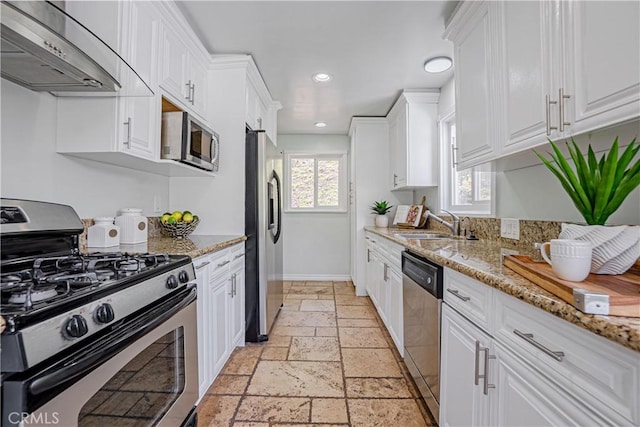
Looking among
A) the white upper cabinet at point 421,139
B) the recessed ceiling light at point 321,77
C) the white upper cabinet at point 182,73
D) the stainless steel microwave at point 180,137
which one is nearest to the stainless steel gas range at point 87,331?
the stainless steel microwave at point 180,137

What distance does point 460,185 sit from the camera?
305 centimetres

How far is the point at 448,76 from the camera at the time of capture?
9.96ft

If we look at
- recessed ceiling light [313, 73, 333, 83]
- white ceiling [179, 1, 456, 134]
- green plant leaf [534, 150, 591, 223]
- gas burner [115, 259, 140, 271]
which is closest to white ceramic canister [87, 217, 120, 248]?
gas burner [115, 259, 140, 271]

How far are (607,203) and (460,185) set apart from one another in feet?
7.11

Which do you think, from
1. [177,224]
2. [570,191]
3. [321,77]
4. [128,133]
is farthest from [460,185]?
[128,133]

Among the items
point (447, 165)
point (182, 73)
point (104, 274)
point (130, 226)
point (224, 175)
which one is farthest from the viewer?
point (447, 165)

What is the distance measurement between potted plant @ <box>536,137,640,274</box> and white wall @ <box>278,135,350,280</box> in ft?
13.7

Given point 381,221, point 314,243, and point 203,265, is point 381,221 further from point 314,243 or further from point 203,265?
point 203,265

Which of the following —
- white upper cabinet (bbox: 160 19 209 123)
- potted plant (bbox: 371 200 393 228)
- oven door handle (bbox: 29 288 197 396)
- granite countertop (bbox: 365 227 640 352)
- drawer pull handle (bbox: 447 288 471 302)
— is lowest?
oven door handle (bbox: 29 288 197 396)

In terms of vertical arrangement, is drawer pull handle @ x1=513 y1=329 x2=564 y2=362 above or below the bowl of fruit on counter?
below

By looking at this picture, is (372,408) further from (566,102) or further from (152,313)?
(566,102)

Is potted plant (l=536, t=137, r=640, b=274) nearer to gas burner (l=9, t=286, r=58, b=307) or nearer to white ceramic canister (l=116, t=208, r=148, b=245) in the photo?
gas burner (l=9, t=286, r=58, b=307)

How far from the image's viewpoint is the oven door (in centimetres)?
69

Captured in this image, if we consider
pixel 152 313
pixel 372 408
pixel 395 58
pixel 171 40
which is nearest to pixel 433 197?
pixel 395 58
